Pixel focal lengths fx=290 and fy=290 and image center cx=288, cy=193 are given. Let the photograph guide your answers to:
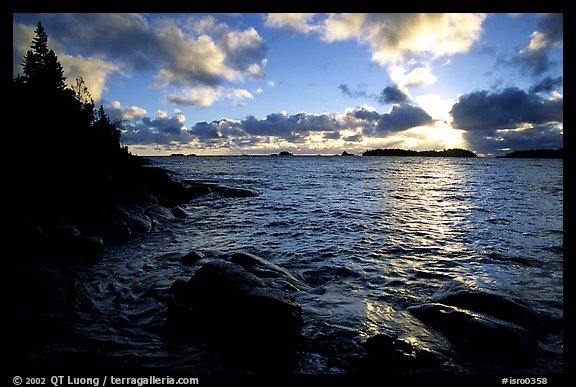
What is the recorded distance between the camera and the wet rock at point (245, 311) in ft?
15.5

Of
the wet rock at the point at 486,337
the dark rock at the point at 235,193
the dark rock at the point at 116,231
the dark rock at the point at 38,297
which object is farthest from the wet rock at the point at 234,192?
the wet rock at the point at 486,337

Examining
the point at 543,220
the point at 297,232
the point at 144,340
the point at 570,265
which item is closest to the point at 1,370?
the point at 144,340

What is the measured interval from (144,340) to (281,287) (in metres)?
3.29

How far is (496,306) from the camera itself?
19.2 ft

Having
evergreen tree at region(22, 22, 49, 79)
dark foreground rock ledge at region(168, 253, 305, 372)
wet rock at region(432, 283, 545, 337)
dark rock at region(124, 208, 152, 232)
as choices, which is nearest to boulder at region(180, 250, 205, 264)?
dark foreground rock ledge at region(168, 253, 305, 372)

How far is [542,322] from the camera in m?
5.52

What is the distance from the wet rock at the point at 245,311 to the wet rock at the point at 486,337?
2.66m

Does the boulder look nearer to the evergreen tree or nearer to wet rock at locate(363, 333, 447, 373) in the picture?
wet rock at locate(363, 333, 447, 373)

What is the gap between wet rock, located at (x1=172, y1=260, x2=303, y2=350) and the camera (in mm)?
4719

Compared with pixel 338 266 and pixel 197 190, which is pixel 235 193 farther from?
pixel 338 266

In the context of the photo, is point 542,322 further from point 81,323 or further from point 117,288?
point 117,288

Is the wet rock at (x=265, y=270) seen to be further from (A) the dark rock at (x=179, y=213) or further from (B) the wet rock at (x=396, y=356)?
(A) the dark rock at (x=179, y=213)

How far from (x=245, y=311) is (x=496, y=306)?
5024mm

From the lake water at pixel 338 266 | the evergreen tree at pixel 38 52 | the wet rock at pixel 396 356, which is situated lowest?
the lake water at pixel 338 266
